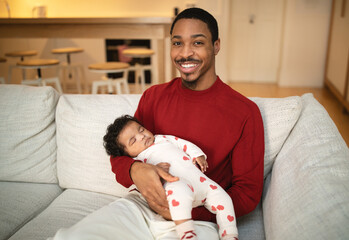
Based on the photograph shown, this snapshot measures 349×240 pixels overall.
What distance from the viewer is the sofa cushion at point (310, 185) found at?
805 mm

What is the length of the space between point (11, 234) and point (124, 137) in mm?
604

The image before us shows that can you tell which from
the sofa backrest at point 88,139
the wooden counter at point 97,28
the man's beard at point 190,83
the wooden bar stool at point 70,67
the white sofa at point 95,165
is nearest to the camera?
the white sofa at point 95,165

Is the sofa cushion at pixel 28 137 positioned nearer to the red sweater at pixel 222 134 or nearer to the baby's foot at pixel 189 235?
the red sweater at pixel 222 134

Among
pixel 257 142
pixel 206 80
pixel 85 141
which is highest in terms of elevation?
pixel 206 80

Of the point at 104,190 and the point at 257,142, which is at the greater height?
the point at 257,142

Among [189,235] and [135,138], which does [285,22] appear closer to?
[135,138]

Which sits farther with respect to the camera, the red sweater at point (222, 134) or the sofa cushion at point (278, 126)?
the sofa cushion at point (278, 126)

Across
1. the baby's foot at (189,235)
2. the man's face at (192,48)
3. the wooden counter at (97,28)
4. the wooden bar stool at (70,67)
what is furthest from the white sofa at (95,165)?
the wooden bar stool at (70,67)

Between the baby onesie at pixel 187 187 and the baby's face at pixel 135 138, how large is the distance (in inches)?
1.1

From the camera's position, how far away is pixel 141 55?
4059 millimetres

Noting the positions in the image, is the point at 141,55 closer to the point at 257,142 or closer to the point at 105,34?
the point at 105,34

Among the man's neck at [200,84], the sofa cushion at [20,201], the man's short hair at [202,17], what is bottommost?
the sofa cushion at [20,201]

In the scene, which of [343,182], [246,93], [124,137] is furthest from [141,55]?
[343,182]

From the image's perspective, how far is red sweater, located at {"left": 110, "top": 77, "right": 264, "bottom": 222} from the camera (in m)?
1.18
